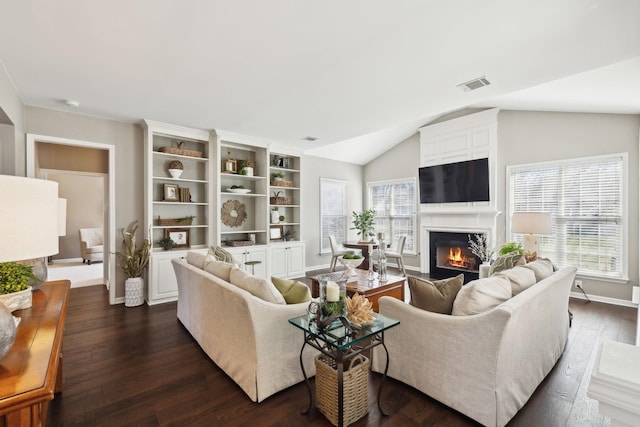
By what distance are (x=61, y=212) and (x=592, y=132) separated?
683cm

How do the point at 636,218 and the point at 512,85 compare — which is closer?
the point at 512,85

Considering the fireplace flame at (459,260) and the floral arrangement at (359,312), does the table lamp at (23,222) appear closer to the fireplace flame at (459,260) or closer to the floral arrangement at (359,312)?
the floral arrangement at (359,312)

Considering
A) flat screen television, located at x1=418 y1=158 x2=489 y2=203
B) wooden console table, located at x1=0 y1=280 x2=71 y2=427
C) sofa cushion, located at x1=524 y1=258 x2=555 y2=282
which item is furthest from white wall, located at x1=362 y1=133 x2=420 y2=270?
wooden console table, located at x1=0 y1=280 x2=71 y2=427

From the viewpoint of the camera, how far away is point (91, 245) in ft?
25.7

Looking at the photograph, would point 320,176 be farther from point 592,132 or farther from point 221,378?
point 221,378

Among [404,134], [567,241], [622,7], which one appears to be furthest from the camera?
[404,134]

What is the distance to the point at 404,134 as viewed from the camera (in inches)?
268

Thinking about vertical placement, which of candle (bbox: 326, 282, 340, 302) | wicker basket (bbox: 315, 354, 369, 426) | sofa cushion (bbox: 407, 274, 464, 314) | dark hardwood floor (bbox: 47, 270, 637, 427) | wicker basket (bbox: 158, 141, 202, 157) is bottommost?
dark hardwood floor (bbox: 47, 270, 637, 427)

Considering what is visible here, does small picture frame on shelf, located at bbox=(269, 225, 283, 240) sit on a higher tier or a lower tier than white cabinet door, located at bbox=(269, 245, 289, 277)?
higher

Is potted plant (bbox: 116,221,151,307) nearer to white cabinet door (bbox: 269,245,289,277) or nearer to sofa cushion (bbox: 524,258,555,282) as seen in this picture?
white cabinet door (bbox: 269,245,289,277)

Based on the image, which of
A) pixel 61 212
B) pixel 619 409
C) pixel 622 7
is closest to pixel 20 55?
pixel 61 212

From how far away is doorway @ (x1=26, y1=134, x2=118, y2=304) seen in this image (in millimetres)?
3773

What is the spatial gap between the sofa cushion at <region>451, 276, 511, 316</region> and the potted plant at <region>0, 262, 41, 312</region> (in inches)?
100

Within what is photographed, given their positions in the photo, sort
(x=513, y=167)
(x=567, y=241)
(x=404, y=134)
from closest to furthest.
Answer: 1. (x=567, y=241)
2. (x=513, y=167)
3. (x=404, y=134)
